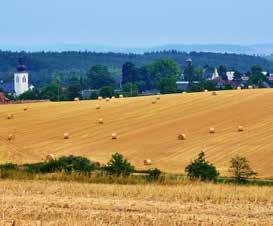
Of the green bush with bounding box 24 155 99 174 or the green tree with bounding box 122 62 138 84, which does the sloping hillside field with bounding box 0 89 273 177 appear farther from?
the green tree with bounding box 122 62 138 84

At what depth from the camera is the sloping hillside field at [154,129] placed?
152 ft

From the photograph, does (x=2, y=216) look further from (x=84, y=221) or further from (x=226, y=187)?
(x=226, y=187)

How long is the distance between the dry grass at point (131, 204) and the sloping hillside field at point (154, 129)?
42.8 feet

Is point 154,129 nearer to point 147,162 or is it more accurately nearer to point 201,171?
point 147,162

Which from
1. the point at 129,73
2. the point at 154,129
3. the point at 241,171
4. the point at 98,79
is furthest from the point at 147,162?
the point at 129,73

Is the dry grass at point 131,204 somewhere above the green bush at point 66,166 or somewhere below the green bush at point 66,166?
below

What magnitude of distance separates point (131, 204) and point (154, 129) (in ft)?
116

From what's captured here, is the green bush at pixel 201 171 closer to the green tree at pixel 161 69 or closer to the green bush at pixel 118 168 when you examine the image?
the green bush at pixel 118 168

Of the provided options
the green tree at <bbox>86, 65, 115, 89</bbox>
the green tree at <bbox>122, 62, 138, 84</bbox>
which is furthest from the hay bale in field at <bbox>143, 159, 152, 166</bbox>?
the green tree at <bbox>122, 62, 138, 84</bbox>

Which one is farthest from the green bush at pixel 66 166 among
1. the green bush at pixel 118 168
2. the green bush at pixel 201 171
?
the green bush at pixel 201 171

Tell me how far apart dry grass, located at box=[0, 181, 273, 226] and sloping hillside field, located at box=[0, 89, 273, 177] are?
42.8ft

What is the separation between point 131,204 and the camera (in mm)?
22125

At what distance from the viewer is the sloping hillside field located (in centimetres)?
4631

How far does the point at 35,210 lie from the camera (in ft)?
67.6
